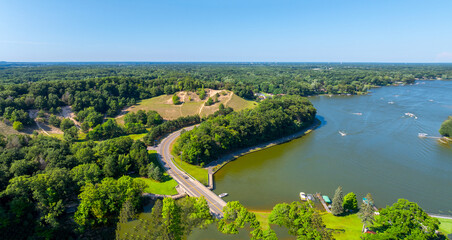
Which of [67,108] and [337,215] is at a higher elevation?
[67,108]

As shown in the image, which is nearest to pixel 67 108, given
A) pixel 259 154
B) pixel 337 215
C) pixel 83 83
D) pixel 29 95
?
pixel 29 95

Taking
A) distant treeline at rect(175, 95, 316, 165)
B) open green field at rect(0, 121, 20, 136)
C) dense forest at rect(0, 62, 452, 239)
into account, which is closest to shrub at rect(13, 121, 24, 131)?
dense forest at rect(0, 62, 452, 239)

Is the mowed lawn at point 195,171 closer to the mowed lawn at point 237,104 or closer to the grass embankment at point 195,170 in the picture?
the grass embankment at point 195,170

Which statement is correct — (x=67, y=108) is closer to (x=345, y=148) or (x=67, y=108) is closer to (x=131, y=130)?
(x=131, y=130)

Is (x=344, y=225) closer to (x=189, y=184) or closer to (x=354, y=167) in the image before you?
(x=354, y=167)

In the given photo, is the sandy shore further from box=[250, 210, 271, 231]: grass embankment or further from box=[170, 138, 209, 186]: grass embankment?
box=[250, 210, 271, 231]: grass embankment
